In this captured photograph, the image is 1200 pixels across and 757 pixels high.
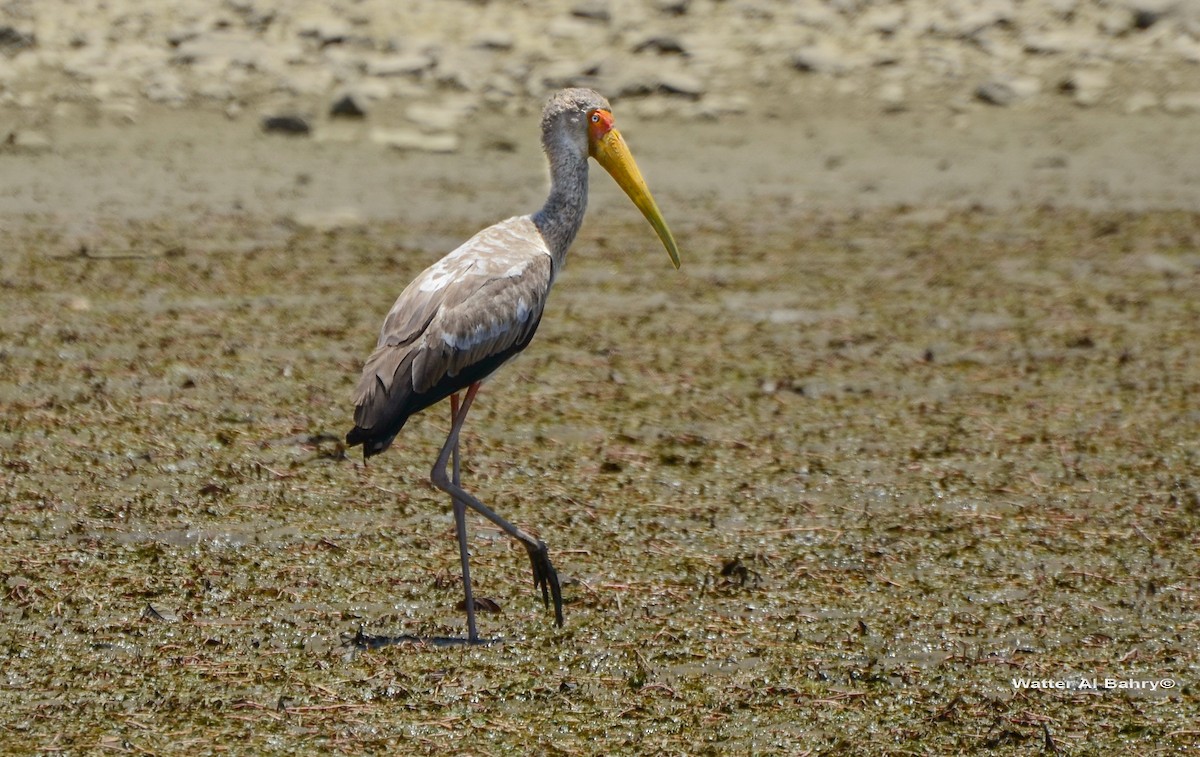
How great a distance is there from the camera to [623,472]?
643 centimetres

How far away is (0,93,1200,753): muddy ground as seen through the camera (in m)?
4.55

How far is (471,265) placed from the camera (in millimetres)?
5500

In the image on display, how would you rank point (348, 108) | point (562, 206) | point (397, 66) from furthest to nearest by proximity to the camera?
point (397, 66)
point (348, 108)
point (562, 206)

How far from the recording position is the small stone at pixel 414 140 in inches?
471

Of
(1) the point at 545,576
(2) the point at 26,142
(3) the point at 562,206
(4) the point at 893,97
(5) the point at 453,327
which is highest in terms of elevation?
(3) the point at 562,206

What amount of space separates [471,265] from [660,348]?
2728 millimetres

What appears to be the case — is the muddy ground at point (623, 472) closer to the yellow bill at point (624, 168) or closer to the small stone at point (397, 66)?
the yellow bill at point (624, 168)

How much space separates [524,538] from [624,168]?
1.53 metres

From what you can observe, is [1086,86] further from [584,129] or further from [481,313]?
[481,313]

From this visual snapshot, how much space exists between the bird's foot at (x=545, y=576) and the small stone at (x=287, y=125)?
24.5 ft

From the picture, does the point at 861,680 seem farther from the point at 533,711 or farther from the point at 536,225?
the point at 536,225

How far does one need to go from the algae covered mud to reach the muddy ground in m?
0.02

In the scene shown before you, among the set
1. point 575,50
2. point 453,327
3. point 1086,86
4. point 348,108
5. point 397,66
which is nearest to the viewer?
point 453,327

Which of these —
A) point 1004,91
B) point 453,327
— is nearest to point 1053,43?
point 1004,91
